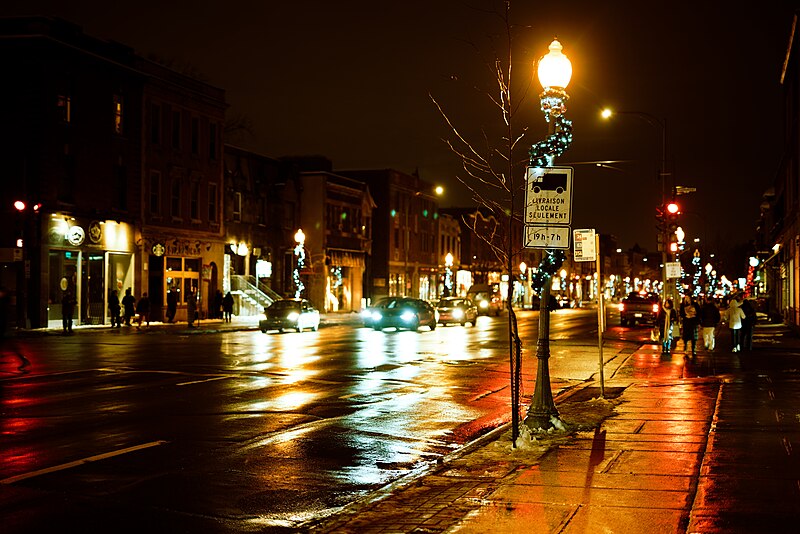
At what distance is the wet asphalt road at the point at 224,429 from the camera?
868cm

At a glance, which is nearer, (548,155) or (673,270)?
(548,155)

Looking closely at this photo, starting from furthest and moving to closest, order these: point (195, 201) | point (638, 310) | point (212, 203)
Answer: point (212, 203), point (195, 201), point (638, 310)

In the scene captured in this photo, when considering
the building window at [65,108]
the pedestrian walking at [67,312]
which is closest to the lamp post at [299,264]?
the building window at [65,108]

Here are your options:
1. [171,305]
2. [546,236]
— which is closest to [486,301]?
[171,305]

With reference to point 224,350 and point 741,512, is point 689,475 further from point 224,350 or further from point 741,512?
point 224,350

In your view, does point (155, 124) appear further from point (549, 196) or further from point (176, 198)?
point (549, 196)

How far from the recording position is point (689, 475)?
9641 millimetres

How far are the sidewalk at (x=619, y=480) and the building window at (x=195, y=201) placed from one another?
39.5 meters

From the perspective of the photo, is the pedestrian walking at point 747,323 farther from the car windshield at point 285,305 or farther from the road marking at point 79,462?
the road marking at point 79,462

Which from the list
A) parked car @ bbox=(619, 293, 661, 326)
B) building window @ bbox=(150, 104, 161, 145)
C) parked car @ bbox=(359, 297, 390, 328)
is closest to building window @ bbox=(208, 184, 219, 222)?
building window @ bbox=(150, 104, 161, 145)

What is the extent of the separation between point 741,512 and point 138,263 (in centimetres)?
4253

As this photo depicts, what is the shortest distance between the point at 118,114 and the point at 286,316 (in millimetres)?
13465

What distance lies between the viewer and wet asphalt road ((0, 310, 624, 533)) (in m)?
8.68

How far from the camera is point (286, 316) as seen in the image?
4228 cm
